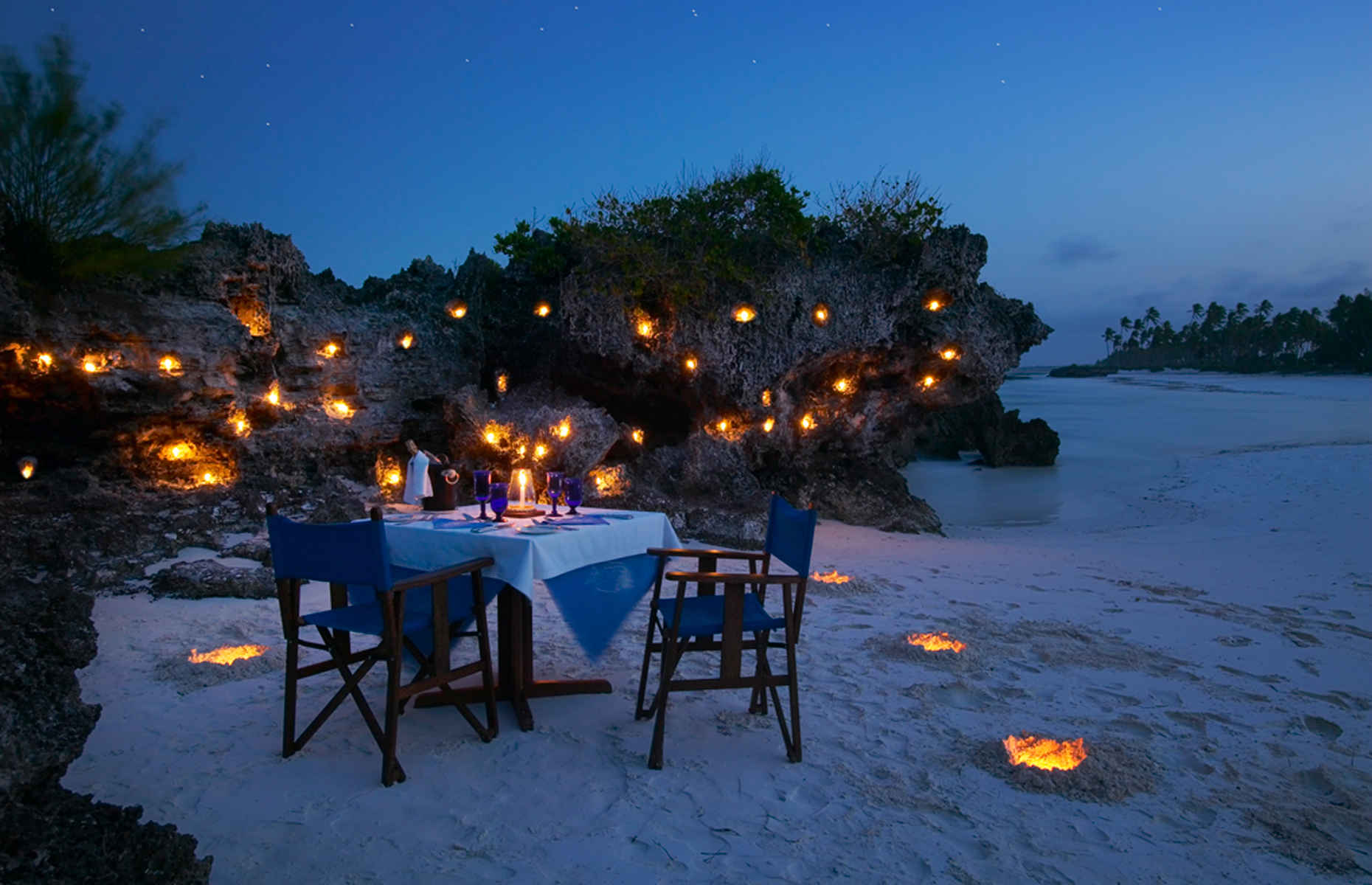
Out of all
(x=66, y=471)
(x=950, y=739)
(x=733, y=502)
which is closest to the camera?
(x=950, y=739)

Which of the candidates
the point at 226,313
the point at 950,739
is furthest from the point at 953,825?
the point at 226,313

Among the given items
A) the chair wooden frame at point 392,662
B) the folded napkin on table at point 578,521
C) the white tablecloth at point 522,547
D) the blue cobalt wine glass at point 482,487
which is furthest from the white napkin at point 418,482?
the chair wooden frame at point 392,662

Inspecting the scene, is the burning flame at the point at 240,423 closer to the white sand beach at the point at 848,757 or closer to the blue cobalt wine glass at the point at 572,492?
the white sand beach at the point at 848,757

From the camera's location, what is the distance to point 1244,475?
15844 millimetres

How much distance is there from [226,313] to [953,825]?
9350mm

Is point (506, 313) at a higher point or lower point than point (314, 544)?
higher

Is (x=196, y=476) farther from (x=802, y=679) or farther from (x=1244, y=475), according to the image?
(x=1244, y=475)

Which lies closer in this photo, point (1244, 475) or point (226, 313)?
point (226, 313)

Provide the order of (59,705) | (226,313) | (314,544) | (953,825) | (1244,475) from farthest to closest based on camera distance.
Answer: (1244,475), (226,313), (314,544), (953,825), (59,705)

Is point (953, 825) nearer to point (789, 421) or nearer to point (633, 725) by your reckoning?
point (633, 725)

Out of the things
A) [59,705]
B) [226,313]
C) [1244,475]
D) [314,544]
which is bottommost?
[1244,475]

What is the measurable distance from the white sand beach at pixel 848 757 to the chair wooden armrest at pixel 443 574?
0.75 meters

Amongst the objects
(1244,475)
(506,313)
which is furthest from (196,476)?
(1244,475)

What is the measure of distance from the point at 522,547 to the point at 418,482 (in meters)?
1.99
